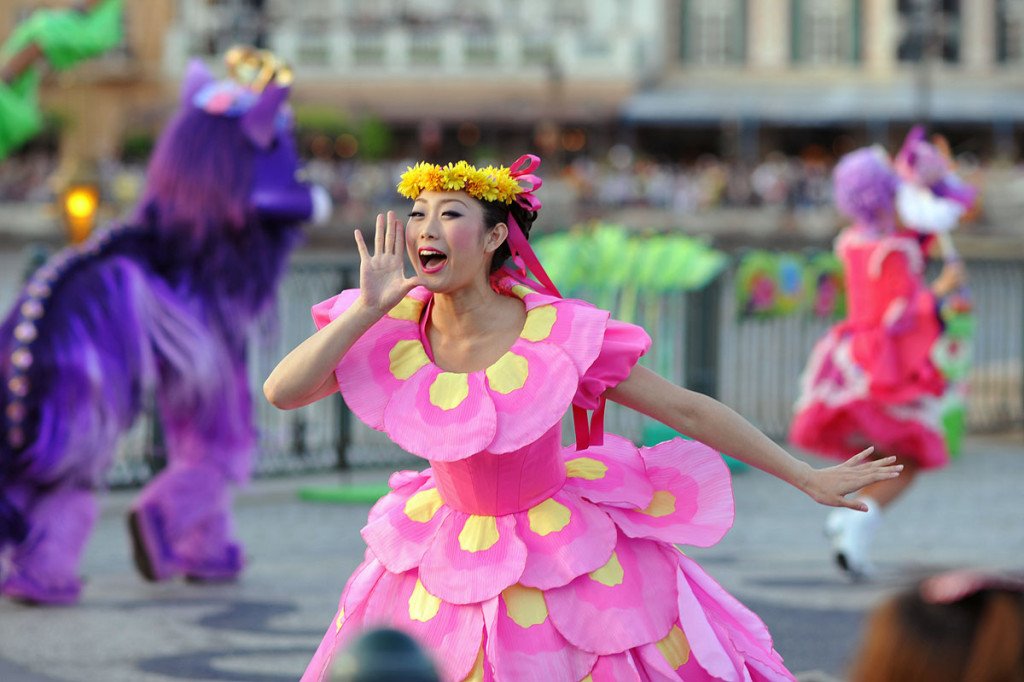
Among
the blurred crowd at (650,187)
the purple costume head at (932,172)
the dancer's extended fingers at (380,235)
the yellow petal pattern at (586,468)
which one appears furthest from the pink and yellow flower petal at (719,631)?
the blurred crowd at (650,187)

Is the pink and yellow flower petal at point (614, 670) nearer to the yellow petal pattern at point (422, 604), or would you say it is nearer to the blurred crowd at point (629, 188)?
the yellow petal pattern at point (422, 604)

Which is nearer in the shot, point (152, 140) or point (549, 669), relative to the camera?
point (549, 669)

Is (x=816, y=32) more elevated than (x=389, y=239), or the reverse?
(x=816, y=32)

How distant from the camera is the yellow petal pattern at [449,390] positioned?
10.8 feet

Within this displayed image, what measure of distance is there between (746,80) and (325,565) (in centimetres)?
4326

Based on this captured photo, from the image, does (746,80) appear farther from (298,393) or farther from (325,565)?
(298,393)

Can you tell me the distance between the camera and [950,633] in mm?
1739

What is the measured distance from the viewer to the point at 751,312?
Answer: 33.2 feet

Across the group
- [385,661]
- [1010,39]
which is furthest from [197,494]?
[1010,39]

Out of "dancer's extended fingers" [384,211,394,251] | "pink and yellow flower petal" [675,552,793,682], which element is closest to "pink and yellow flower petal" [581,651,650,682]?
"pink and yellow flower petal" [675,552,793,682]

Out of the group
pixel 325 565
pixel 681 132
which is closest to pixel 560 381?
pixel 325 565

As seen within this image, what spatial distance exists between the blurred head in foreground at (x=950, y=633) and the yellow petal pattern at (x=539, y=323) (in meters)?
1.61

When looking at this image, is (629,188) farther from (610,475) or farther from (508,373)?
(508,373)

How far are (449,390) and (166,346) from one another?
9.57 ft
